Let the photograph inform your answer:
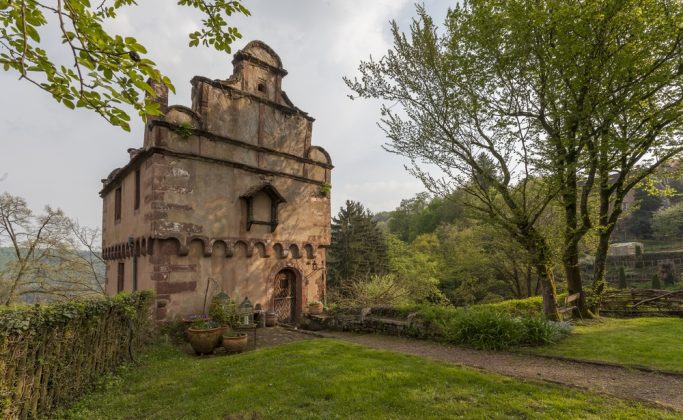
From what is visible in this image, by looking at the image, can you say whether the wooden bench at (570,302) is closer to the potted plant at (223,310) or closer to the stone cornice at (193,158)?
the stone cornice at (193,158)

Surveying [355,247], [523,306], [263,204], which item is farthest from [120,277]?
[355,247]

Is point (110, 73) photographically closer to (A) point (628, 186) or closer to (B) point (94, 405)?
(B) point (94, 405)

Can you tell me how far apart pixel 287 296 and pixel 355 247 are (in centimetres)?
1748

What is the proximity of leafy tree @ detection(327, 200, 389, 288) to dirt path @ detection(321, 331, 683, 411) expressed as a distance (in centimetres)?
2214

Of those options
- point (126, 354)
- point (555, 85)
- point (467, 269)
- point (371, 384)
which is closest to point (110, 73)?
point (371, 384)

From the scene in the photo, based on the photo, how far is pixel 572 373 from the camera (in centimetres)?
671

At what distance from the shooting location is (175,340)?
412 inches

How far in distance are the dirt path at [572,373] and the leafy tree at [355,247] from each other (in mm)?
22136

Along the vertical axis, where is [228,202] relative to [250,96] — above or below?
below

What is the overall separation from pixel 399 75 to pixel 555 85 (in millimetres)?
5033

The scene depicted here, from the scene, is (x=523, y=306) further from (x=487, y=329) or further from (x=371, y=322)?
(x=371, y=322)

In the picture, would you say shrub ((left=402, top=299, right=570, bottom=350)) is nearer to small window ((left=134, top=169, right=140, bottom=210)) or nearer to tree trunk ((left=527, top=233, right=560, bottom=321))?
tree trunk ((left=527, top=233, right=560, bottom=321))

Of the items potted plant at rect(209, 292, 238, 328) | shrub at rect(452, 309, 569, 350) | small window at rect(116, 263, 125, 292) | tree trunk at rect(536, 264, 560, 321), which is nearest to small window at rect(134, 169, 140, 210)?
small window at rect(116, 263, 125, 292)

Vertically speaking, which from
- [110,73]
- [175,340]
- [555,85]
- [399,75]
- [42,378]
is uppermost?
[399,75]
